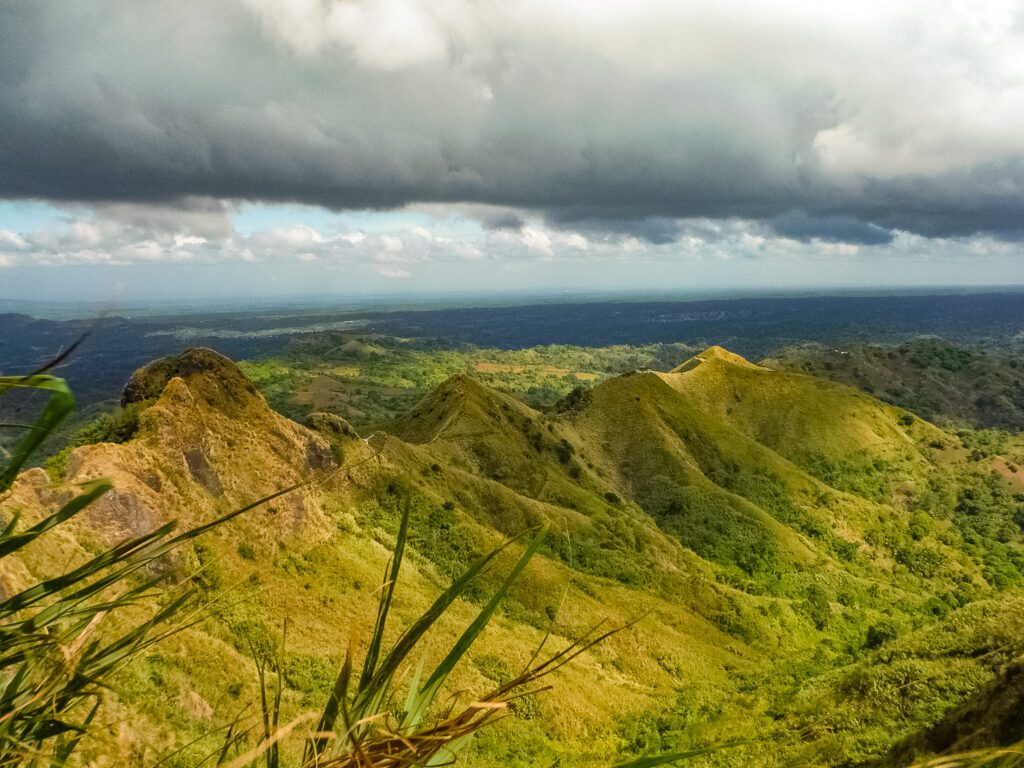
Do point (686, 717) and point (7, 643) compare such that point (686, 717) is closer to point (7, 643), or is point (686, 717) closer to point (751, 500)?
point (7, 643)

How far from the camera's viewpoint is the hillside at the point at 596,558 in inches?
1019

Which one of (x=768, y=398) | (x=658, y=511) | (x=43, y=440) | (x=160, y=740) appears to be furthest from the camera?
(x=768, y=398)

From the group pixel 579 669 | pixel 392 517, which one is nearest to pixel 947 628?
pixel 579 669

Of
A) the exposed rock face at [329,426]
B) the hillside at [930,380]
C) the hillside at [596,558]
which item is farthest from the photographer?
the hillside at [930,380]

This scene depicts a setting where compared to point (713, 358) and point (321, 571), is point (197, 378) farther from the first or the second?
point (713, 358)

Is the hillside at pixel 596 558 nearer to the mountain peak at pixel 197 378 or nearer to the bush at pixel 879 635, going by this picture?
the mountain peak at pixel 197 378

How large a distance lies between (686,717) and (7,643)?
134 ft

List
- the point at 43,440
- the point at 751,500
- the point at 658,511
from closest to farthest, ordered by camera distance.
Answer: the point at 43,440 < the point at 658,511 < the point at 751,500

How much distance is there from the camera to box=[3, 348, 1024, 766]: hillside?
2588cm

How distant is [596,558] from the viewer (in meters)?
52.3

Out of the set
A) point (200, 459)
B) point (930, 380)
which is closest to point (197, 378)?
point (200, 459)

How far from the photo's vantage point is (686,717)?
1443 inches

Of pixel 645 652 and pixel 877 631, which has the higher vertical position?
pixel 645 652

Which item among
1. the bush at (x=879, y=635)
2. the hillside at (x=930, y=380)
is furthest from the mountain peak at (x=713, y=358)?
the bush at (x=879, y=635)
